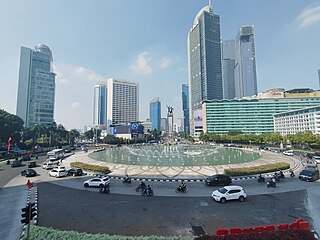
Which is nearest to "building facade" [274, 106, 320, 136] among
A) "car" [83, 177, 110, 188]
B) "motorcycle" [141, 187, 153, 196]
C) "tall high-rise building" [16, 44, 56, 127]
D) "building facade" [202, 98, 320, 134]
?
"building facade" [202, 98, 320, 134]

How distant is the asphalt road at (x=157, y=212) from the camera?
42.4ft

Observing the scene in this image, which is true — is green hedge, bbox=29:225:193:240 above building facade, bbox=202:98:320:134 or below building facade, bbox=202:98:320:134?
below

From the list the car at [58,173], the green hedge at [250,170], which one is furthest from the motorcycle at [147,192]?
the car at [58,173]

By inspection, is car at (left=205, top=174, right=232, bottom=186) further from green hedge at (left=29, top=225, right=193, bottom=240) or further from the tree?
the tree

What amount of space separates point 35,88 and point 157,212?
514 feet

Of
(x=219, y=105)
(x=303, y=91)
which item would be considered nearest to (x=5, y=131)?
(x=219, y=105)

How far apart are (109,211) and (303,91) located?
603 feet

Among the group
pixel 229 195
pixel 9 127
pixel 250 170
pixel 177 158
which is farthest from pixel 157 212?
pixel 9 127

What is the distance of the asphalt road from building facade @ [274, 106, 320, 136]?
105 metres

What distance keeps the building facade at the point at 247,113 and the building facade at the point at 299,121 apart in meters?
9.36

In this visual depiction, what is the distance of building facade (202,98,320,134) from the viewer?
145375 millimetres

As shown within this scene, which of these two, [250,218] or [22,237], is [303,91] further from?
[22,237]

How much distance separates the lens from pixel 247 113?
150m

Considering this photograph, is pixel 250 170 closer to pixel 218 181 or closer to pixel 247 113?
pixel 218 181
